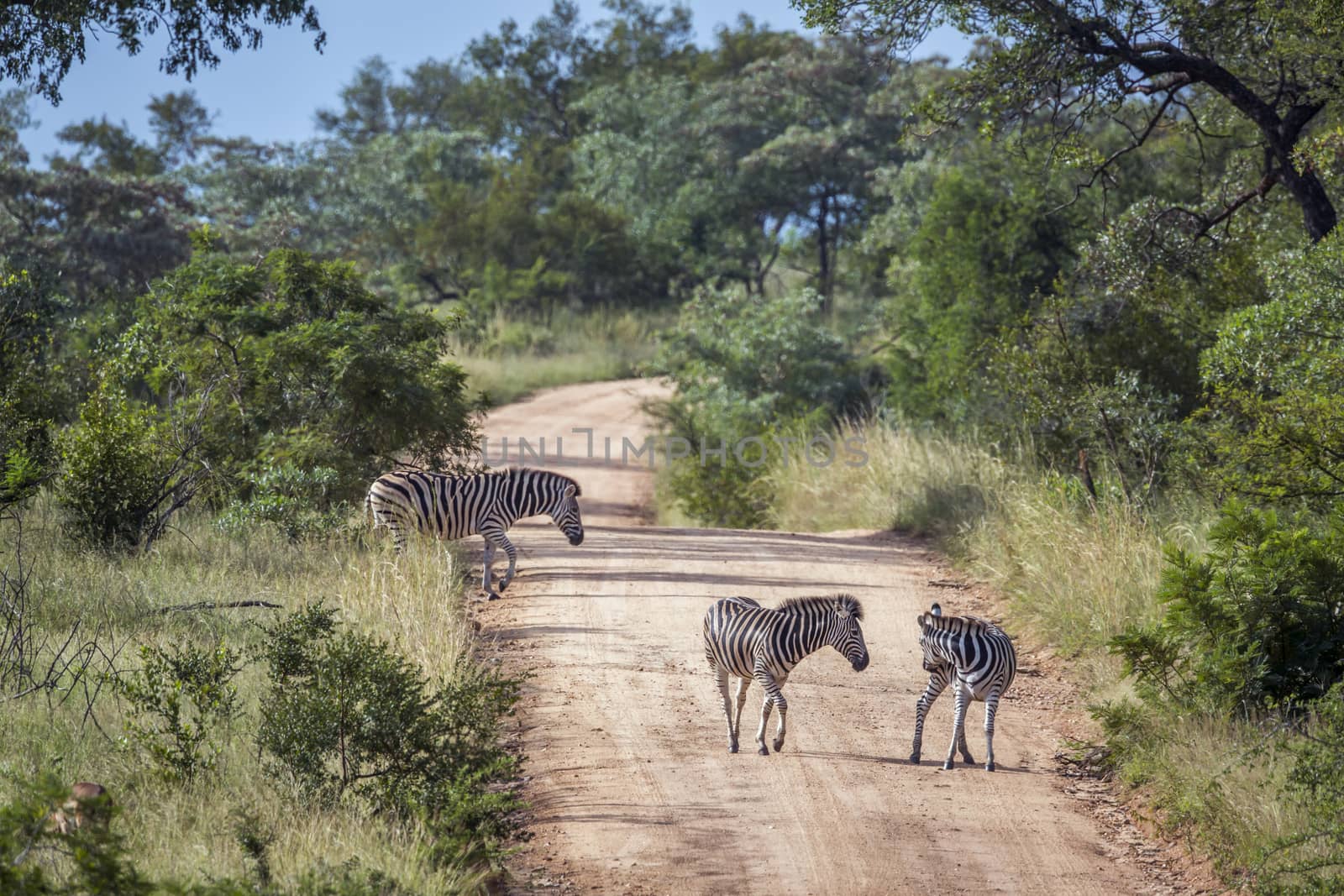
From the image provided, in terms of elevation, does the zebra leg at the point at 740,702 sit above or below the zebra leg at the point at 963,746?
above

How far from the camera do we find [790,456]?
19.5 m

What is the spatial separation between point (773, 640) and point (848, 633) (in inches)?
18.6

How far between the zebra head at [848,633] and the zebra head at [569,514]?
553cm

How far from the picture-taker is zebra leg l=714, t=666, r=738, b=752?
788cm

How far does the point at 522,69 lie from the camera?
171 ft

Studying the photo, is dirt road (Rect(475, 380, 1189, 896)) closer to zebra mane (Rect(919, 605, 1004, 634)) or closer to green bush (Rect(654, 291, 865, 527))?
zebra mane (Rect(919, 605, 1004, 634))

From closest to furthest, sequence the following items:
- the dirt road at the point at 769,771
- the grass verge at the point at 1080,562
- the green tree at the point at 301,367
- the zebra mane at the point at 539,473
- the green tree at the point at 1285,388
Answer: the dirt road at the point at 769,771, the grass verge at the point at 1080,562, the green tree at the point at 1285,388, the zebra mane at the point at 539,473, the green tree at the point at 301,367

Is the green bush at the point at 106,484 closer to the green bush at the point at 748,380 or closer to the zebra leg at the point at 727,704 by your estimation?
the zebra leg at the point at 727,704

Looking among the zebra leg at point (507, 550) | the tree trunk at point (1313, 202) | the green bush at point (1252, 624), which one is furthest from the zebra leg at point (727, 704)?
the tree trunk at point (1313, 202)

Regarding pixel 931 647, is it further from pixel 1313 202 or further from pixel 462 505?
pixel 1313 202

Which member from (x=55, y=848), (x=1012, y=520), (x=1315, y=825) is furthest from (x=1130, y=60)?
(x=55, y=848)

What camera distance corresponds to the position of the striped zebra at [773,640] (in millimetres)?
7617

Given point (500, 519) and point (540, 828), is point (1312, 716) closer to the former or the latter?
point (540, 828)

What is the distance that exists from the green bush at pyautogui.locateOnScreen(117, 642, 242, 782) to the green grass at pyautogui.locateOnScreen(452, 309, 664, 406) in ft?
71.3
